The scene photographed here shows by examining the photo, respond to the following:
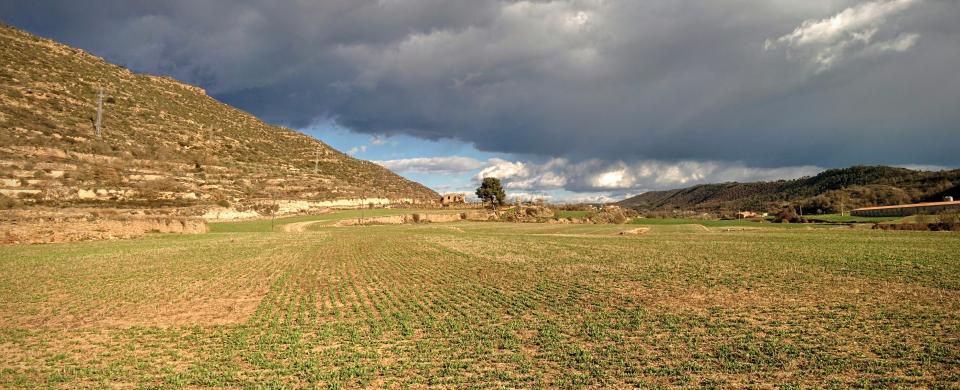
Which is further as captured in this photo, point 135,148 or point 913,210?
point 913,210

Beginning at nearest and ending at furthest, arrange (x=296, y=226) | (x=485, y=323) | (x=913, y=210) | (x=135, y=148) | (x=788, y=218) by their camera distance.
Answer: (x=485, y=323) → (x=296, y=226) → (x=135, y=148) → (x=913, y=210) → (x=788, y=218)

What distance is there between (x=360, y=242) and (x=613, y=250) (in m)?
23.7

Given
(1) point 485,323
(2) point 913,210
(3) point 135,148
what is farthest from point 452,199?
(1) point 485,323

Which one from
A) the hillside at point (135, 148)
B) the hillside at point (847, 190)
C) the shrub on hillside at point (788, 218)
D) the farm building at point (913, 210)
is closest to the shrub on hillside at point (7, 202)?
the hillside at point (135, 148)

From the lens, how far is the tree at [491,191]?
10475cm

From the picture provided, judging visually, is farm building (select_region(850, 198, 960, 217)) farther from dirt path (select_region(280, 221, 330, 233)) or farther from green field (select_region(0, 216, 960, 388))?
dirt path (select_region(280, 221, 330, 233))

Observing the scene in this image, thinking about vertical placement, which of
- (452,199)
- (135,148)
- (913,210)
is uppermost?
(135,148)

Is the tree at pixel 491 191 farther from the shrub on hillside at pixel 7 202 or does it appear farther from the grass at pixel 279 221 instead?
the shrub on hillside at pixel 7 202

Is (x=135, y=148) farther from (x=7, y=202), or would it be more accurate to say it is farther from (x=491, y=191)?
(x=491, y=191)

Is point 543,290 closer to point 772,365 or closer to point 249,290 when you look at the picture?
point 772,365

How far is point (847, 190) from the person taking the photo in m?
131

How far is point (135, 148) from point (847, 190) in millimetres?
173325

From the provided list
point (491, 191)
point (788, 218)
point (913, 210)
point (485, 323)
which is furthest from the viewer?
point (491, 191)

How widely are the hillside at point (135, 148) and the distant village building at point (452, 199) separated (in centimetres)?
533
